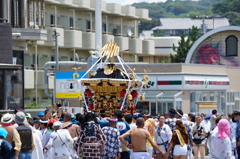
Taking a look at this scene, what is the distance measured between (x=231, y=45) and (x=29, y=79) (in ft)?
49.8

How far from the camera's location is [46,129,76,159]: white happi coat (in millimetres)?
14531

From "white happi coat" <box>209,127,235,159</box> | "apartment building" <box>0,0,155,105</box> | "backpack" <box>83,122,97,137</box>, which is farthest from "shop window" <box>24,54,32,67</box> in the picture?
"backpack" <box>83,122,97,137</box>

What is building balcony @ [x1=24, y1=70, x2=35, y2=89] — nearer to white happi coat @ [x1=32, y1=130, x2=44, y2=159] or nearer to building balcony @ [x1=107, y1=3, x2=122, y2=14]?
building balcony @ [x1=107, y1=3, x2=122, y2=14]

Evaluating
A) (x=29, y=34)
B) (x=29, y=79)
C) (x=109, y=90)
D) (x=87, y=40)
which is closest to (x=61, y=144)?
(x=109, y=90)

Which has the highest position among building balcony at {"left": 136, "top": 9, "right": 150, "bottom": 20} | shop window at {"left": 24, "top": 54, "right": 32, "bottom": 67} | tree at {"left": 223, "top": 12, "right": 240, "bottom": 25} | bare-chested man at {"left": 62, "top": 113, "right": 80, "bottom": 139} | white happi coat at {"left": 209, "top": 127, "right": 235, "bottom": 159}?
tree at {"left": 223, "top": 12, "right": 240, "bottom": 25}

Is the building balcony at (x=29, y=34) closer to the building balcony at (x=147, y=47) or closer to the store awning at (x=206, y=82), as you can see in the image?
the store awning at (x=206, y=82)

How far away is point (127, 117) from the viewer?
51.1 ft

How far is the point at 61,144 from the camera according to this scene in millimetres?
14562

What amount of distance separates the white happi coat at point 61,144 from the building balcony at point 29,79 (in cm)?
3211

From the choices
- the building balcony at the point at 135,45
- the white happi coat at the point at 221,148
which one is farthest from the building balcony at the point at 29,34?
the building balcony at the point at 135,45

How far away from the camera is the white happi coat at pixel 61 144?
14531 mm

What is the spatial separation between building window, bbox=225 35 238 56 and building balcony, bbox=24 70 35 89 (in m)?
14.6

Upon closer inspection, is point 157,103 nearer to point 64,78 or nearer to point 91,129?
point 64,78

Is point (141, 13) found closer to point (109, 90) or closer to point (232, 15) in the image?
point (109, 90)
